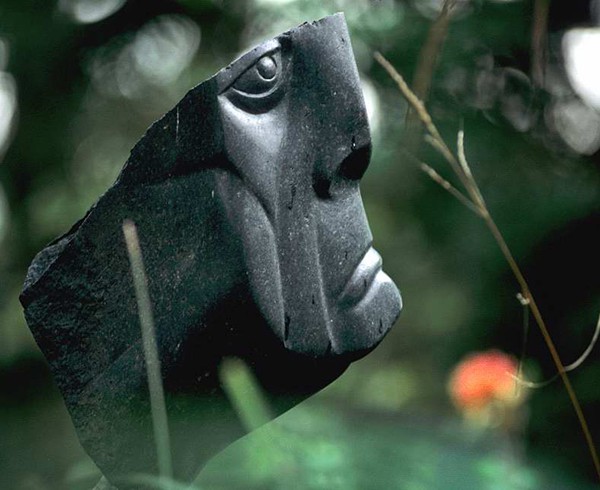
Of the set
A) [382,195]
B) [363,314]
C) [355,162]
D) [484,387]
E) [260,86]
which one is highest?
[260,86]

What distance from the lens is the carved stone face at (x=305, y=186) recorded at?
1.78 meters

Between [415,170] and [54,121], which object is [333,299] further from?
[54,121]

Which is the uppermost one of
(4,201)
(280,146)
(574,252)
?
(280,146)

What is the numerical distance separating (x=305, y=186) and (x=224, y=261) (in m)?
0.21

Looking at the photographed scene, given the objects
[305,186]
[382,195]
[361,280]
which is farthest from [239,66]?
[382,195]

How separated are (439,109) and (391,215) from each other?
2.48 metres

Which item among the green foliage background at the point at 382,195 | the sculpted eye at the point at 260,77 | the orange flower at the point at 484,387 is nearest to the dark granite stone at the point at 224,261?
the sculpted eye at the point at 260,77

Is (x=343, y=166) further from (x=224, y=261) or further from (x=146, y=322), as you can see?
(x=146, y=322)

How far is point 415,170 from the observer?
5031 mm

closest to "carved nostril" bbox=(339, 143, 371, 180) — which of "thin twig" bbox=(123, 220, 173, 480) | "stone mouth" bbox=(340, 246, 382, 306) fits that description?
"stone mouth" bbox=(340, 246, 382, 306)

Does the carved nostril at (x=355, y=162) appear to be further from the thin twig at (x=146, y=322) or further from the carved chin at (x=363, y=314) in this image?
the thin twig at (x=146, y=322)

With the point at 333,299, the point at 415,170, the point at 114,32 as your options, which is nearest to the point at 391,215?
the point at 415,170

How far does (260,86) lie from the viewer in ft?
5.97

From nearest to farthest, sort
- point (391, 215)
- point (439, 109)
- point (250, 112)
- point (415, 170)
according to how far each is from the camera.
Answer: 1. point (250, 112)
2. point (439, 109)
3. point (415, 170)
4. point (391, 215)
